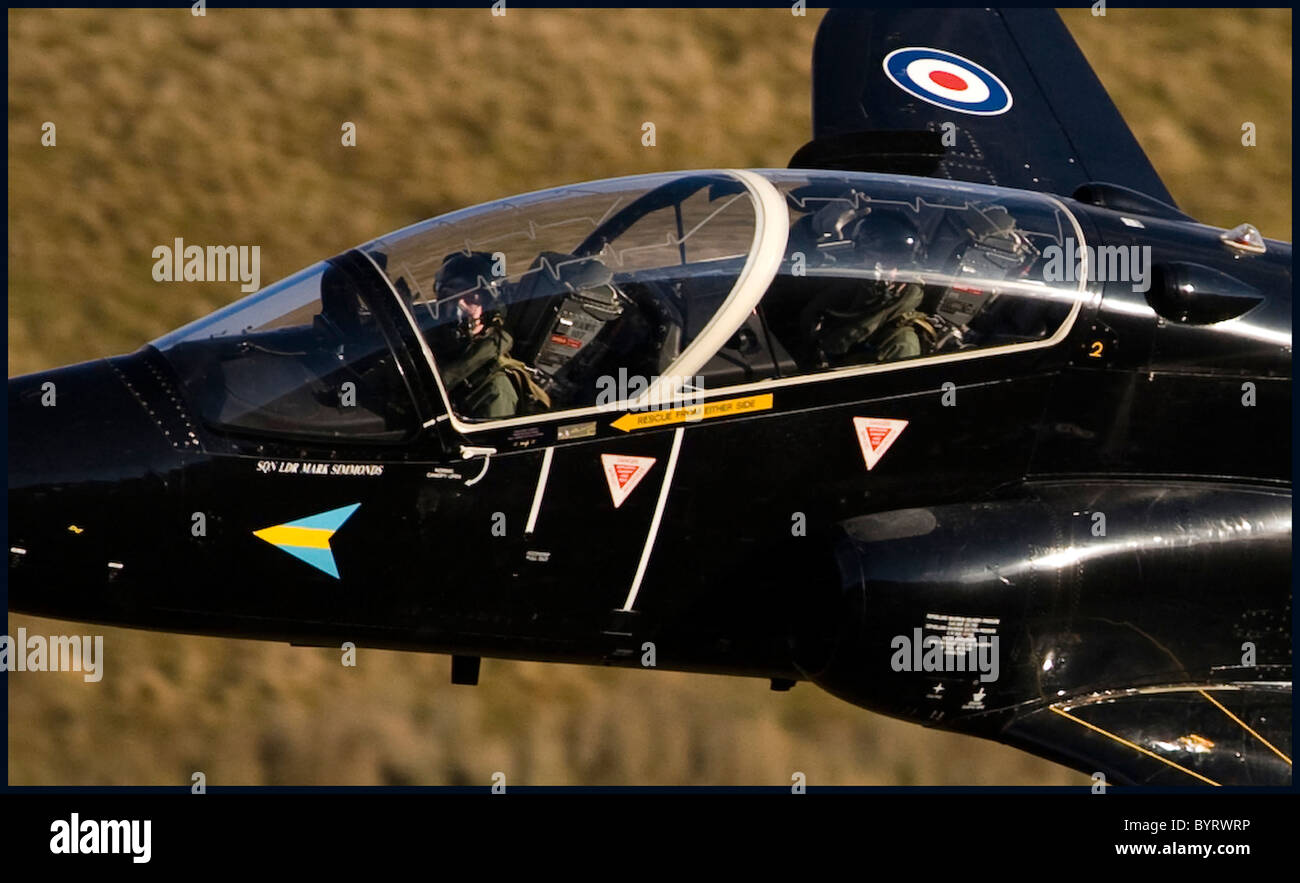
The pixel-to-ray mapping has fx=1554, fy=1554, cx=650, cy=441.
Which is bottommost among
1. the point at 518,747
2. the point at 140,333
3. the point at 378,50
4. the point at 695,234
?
the point at 518,747

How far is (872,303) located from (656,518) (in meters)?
1.40

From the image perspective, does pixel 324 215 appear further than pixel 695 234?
Yes

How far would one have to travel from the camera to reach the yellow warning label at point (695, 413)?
21.9 ft

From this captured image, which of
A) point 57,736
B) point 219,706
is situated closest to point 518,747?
point 219,706

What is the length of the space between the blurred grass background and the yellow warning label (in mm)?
4729

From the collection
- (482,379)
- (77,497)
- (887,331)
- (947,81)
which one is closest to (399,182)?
(947,81)

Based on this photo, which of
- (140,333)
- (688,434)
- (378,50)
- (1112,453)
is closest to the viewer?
(688,434)

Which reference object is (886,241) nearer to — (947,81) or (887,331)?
(887,331)

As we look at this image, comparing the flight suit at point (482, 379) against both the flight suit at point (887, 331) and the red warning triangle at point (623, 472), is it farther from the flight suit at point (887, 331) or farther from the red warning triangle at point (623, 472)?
the flight suit at point (887, 331)

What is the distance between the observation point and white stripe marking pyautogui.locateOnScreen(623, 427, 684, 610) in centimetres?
674

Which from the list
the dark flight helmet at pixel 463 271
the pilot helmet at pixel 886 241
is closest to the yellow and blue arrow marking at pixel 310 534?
the dark flight helmet at pixel 463 271

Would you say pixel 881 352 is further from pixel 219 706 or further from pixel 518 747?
pixel 219 706

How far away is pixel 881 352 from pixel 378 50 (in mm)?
10094

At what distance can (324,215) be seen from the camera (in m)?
14.6
